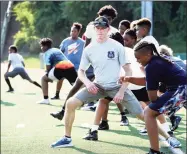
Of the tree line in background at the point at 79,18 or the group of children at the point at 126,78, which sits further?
the tree line in background at the point at 79,18

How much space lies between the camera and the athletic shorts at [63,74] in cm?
1162

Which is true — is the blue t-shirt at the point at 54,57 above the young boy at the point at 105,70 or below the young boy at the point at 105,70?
above

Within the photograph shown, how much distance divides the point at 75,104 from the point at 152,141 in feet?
4.27

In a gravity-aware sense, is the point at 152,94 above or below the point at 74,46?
below

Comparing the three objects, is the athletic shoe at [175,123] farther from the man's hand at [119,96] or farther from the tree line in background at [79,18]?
the tree line in background at [79,18]

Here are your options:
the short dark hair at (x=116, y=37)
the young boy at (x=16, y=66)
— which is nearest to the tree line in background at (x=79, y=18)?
the young boy at (x=16, y=66)

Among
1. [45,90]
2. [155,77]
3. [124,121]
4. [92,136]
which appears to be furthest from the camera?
[45,90]

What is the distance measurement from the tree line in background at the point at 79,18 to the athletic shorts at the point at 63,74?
85.0 ft

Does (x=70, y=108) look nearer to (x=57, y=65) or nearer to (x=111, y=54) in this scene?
(x=111, y=54)

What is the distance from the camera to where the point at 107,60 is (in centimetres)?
693

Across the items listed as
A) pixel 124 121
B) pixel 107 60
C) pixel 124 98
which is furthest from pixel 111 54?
pixel 124 121

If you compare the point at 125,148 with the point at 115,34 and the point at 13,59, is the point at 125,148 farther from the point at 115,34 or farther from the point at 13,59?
the point at 13,59

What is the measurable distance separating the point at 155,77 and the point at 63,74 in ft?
19.8

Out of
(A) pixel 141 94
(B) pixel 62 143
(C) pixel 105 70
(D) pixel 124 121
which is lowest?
(B) pixel 62 143
